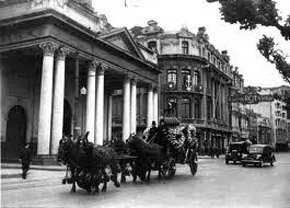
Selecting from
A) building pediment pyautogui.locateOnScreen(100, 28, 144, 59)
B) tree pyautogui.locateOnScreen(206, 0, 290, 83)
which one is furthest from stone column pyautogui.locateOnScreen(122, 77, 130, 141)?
tree pyautogui.locateOnScreen(206, 0, 290, 83)

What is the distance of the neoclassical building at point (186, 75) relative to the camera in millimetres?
50656

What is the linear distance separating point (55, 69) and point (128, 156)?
45.0 feet

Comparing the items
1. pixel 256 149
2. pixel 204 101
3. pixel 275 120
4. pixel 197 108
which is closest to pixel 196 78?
pixel 204 101

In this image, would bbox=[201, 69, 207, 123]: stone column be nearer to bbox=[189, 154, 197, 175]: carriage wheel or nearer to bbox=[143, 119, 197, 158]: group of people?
bbox=[189, 154, 197, 175]: carriage wheel

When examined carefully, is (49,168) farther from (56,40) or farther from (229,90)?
(229,90)

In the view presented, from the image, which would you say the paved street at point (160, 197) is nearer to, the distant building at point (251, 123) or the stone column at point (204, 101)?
the stone column at point (204, 101)

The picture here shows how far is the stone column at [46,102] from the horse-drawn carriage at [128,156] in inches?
358

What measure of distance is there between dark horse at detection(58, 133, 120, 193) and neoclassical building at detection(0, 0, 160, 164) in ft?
42.3

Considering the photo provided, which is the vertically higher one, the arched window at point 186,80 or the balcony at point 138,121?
the arched window at point 186,80

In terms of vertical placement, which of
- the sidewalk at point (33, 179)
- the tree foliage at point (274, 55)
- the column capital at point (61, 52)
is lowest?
the sidewalk at point (33, 179)

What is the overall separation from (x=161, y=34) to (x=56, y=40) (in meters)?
30.0

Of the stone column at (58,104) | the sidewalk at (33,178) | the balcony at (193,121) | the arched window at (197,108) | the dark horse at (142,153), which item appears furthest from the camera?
the arched window at (197,108)

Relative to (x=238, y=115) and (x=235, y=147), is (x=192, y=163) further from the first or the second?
(x=238, y=115)

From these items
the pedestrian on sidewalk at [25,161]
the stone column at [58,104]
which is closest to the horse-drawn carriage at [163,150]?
the pedestrian on sidewalk at [25,161]
